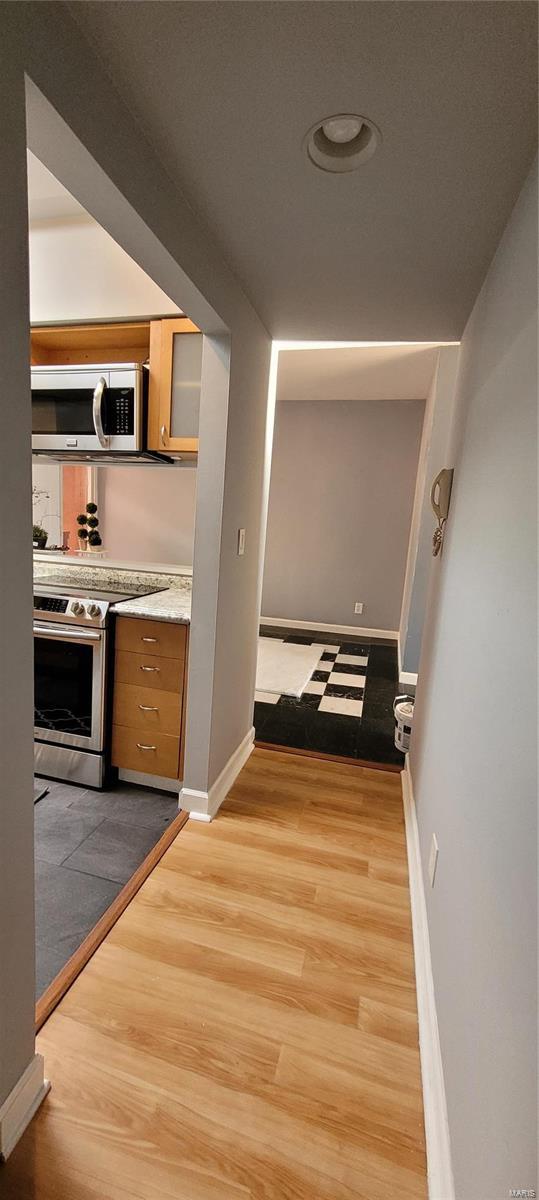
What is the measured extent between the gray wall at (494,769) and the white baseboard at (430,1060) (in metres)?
0.06

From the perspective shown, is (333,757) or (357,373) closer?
(333,757)

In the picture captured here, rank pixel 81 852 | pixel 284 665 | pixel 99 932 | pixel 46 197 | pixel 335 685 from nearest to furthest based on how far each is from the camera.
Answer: pixel 99 932
pixel 81 852
pixel 46 197
pixel 335 685
pixel 284 665

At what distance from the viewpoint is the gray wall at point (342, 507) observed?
4.94 m

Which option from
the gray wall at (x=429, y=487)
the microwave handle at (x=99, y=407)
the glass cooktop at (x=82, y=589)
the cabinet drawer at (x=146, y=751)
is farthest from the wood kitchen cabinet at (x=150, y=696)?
the gray wall at (x=429, y=487)

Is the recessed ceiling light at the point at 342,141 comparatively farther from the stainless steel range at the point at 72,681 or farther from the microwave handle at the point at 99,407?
the stainless steel range at the point at 72,681

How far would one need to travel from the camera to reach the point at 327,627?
537 cm

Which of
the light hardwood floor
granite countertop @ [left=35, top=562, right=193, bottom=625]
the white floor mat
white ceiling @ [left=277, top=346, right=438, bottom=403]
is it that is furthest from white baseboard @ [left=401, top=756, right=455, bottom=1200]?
white ceiling @ [left=277, top=346, right=438, bottom=403]

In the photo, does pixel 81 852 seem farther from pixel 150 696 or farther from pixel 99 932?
pixel 150 696

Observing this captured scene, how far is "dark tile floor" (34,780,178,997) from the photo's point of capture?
152 cm

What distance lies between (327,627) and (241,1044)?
4.30 meters

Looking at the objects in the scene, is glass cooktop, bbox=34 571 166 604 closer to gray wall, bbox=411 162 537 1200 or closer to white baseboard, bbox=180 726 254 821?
white baseboard, bbox=180 726 254 821

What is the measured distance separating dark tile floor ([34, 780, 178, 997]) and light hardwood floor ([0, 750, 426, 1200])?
14 centimetres

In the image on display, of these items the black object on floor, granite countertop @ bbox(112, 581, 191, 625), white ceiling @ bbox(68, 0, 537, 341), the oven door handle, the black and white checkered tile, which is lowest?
the black object on floor

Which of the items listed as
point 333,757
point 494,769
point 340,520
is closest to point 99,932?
point 494,769
